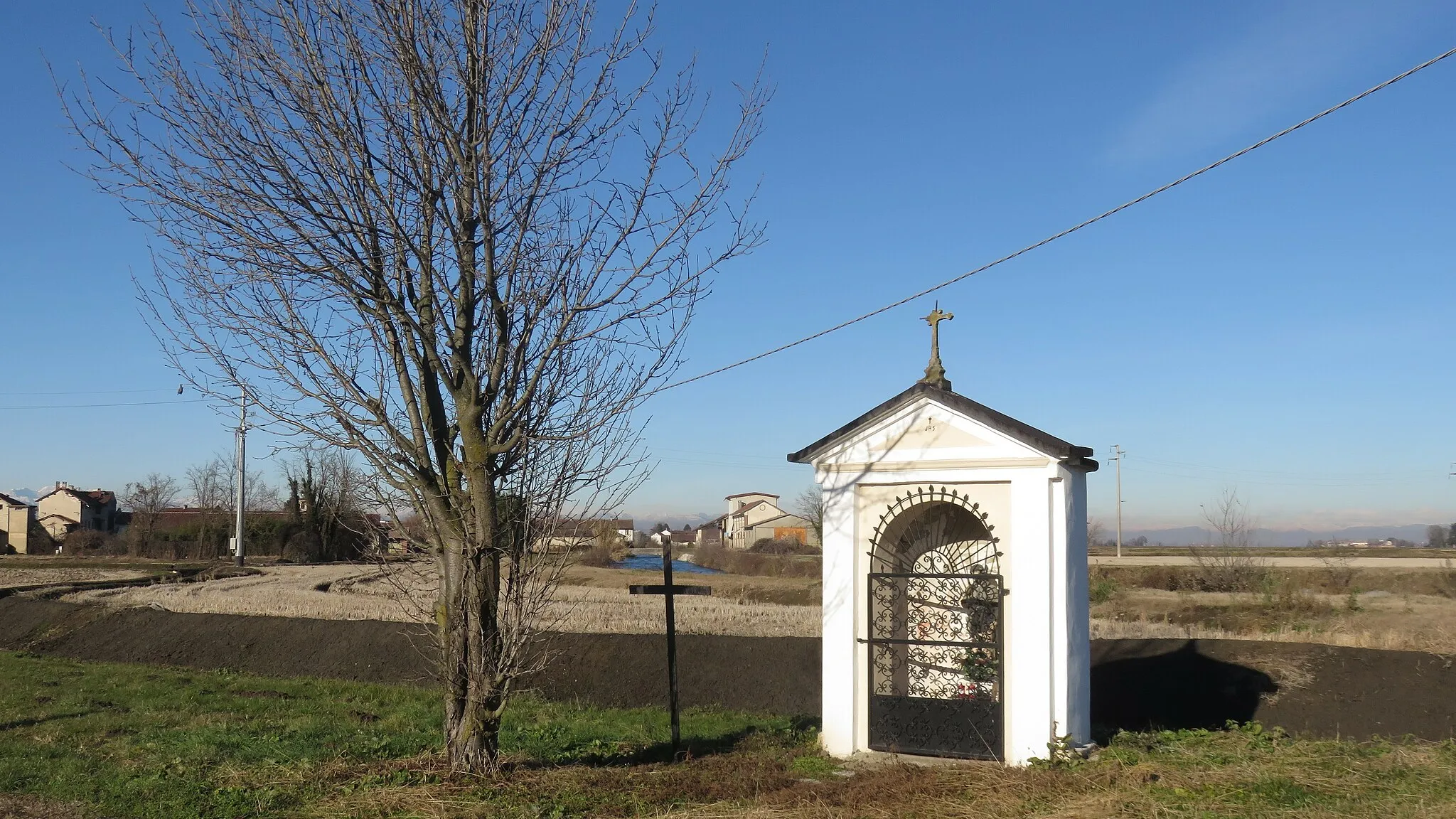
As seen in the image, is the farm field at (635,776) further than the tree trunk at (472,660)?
No

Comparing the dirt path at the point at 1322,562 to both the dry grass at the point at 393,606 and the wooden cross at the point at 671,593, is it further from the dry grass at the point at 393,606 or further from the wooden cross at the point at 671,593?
the wooden cross at the point at 671,593

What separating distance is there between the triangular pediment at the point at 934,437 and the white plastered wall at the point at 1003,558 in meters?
0.01

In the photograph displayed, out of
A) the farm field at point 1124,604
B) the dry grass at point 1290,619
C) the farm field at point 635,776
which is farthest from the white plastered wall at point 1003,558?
the dry grass at point 1290,619

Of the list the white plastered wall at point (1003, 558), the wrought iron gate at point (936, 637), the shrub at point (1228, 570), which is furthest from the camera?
the shrub at point (1228, 570)

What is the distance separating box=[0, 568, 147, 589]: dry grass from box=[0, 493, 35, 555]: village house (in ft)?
107

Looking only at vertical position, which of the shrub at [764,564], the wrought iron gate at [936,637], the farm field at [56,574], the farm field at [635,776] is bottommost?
the shrub at [764,564]

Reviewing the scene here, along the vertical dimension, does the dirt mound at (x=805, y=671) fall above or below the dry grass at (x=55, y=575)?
above

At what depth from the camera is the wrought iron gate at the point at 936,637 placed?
9477 millimetres

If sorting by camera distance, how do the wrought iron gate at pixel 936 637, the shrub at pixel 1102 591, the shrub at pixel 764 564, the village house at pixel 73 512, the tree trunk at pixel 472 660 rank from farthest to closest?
1. the village house at pixel 73 512
2. the shrub at pixel 764 564
3. the shrub at pixel 1102 591
4. the wrought iron gate at pixel 936 637
5. the tree trunk at pixel 472 660

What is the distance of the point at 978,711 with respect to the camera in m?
9.55

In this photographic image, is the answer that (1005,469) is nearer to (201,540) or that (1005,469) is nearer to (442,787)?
(442,787)

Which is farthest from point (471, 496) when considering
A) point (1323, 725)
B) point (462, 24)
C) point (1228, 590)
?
point (1228, 590)

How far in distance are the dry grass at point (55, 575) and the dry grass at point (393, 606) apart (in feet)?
13.8

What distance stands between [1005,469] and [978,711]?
221 centimetres
